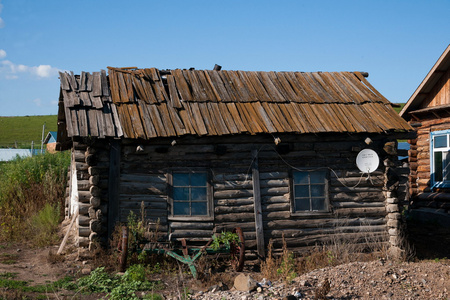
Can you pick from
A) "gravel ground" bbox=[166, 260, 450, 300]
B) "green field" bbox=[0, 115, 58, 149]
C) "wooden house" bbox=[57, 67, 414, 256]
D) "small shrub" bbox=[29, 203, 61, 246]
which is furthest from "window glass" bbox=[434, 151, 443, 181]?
"green field" bbox=[0, 115, 58, 149]

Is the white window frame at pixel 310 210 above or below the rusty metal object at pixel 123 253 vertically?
above

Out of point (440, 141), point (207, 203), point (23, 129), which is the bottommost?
point (207, 203)

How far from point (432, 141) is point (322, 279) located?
893 cm

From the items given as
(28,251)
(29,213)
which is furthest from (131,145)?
(29,213)

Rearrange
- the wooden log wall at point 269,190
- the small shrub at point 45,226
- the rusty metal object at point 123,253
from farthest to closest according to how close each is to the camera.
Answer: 1. the small shrub at point 45,226
2. the wooden log wall at point 269,190
3. the rusty metal object at point 123,253

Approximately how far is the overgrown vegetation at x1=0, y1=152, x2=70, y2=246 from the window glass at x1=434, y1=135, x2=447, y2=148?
39.7 feet

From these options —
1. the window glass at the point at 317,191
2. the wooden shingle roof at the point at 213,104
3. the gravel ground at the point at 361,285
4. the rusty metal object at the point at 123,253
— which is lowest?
the gravel ground at the point at 361,285

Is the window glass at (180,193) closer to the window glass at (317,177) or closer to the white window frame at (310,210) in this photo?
the white window frame at (310,210)

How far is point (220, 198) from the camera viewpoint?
9.86m

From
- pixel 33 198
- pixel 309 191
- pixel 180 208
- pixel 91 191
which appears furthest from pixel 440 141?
pixel 33 198

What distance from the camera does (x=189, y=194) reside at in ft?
32.2

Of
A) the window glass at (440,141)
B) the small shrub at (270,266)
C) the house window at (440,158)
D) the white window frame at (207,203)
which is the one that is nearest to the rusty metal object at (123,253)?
the white window frame at (207,203)

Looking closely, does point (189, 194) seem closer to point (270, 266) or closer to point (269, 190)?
point (269, 190)

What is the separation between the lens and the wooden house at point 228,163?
9398mm
